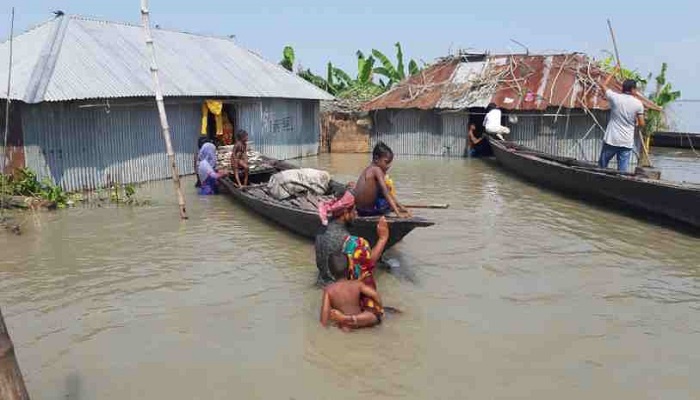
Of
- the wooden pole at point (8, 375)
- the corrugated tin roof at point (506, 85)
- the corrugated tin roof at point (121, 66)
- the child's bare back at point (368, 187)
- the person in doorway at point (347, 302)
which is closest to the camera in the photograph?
the wooden pole at point (8, 375)

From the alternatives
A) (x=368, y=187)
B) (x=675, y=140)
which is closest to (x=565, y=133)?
(x=675, y=140)

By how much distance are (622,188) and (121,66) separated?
33.5 feet

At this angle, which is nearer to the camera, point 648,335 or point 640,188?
point 648,335

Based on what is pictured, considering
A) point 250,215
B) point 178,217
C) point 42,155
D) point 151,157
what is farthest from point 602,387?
point 151,157

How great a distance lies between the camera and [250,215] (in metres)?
9.52

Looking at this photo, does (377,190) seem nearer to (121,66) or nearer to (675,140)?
(121,66)

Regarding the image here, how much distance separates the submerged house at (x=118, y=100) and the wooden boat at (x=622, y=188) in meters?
7.13

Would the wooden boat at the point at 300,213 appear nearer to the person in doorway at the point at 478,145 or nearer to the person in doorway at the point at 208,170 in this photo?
the person in doorway at the point at 208,170

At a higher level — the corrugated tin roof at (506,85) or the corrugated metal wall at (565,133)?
the corrugated tin roof at (506,85)

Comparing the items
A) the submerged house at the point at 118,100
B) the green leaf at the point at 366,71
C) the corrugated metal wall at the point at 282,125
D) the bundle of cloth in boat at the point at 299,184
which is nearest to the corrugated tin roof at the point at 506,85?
the corrugated metal wall at the point at 282,125

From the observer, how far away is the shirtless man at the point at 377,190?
6.07 m

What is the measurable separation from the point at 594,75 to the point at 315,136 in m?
8.50

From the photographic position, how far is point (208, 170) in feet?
35.9

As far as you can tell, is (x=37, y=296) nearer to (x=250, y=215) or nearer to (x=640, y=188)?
(x=250, y=215)
